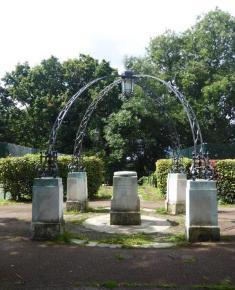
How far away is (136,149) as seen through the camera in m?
32.8

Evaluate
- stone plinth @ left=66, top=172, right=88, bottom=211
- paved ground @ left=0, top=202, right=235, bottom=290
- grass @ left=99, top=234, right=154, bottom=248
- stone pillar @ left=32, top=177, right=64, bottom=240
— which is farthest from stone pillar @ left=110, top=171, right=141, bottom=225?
paved ground @ left=0, top=202, right=235, bottom=290

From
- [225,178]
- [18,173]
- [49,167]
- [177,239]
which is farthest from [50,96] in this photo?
[177,239]

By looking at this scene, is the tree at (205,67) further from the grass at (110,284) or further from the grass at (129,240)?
the grass at (110,284)

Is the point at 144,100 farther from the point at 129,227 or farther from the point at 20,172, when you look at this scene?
the point at 129,227

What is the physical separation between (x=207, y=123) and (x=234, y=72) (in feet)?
14.3

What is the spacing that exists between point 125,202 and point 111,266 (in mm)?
4507

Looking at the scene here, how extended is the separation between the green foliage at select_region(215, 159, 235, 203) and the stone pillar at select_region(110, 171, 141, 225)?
641 centimetres

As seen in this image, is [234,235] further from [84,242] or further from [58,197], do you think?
[58,197]

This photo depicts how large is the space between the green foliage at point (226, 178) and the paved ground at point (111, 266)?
780cm

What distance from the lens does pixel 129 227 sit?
431 inches

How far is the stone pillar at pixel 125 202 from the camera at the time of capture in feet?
36.9

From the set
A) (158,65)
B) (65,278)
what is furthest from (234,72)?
(65,278)

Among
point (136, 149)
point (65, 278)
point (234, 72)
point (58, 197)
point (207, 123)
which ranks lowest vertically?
point (65, 278)

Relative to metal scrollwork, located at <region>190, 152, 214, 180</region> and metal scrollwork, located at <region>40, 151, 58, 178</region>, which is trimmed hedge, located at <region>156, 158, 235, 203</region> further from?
metal scrollwork, located at <region>40, 151, 58, 178</region>
